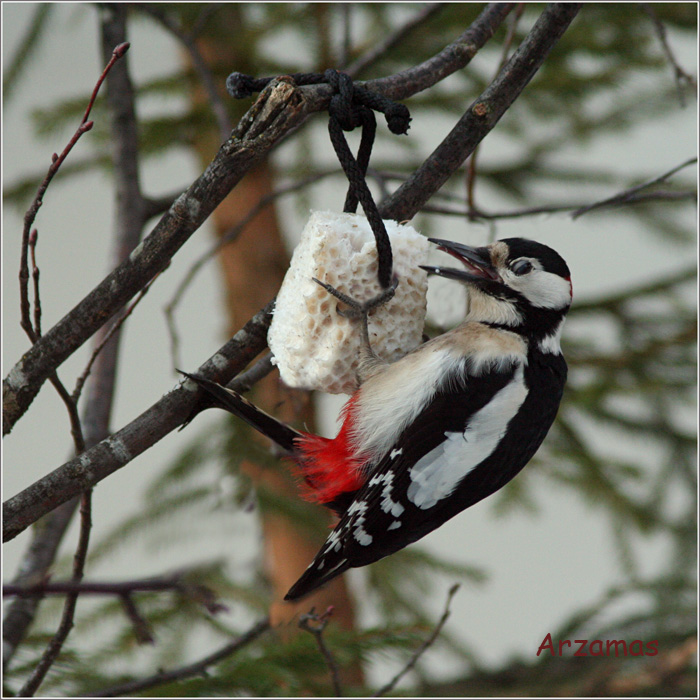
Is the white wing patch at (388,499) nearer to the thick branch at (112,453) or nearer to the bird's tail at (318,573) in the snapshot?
the bird's tail at (318,573)

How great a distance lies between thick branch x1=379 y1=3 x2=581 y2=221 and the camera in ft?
A: 2.76

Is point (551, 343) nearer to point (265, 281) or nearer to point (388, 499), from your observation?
point (388, 499)

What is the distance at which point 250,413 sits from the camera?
0.87 meters

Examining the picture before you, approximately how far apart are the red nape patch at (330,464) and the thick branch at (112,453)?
0.18 metres

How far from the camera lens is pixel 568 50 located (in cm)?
179

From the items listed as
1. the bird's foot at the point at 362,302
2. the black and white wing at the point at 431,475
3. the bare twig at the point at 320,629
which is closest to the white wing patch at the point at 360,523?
the black and white wing at the point at 431,475

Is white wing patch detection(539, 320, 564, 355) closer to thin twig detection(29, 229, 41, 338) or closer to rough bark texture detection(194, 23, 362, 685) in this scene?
thin twig detection(29, 229, 41, 338)

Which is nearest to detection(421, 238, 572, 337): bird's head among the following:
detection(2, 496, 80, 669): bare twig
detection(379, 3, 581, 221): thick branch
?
detection(379, 3, 581, 221): thick branch

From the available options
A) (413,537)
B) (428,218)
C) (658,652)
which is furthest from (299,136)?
(658,652)

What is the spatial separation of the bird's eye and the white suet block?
0.18 m

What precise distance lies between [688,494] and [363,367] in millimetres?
1448

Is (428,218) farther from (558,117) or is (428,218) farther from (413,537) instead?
(413,537)

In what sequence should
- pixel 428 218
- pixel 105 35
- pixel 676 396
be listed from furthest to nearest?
pixel 428 218
pixel 676 396
pixel 105 35

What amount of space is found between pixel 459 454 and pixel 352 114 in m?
0.40
